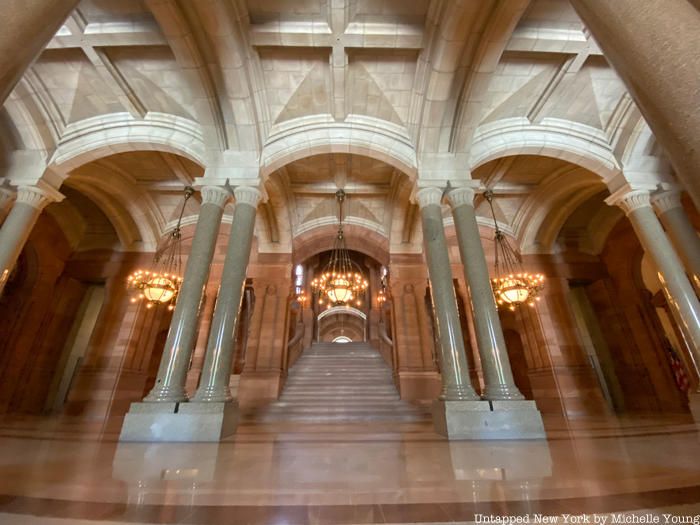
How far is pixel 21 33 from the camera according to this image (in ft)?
5.03

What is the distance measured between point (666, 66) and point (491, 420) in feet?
13.5

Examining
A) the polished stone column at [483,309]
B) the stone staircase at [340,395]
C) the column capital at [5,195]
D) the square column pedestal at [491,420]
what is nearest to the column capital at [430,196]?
the polished stone column at [483,309]

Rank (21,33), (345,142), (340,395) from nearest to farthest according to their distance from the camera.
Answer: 1. (21,33)
2. (345,142)
3. (340,395)

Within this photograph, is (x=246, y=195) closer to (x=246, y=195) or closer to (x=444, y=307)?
(x=246, y=195)

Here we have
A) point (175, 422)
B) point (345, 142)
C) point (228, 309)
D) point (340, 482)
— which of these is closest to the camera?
point (340, 482)

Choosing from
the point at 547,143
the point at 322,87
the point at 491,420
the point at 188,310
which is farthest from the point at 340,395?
the point at 547,143

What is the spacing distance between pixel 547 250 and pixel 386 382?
6207mm

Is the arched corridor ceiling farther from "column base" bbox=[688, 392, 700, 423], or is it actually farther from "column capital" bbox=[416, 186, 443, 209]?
"column base" bbox=[688, 392, 700, 423]

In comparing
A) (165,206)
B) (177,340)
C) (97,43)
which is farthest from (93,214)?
(177,340)

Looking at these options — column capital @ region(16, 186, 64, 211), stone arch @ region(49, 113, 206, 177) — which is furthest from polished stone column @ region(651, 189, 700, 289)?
column capital @ region(16, 186, 64, 211)

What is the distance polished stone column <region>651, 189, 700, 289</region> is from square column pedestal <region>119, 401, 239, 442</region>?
25.7 ft

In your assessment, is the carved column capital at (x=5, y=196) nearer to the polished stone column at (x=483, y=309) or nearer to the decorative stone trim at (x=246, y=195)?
the decorative stone trim at (x=246, y=195)

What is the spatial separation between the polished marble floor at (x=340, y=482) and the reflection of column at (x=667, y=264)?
2764 millimetres

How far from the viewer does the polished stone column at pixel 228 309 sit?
4.53 meters
